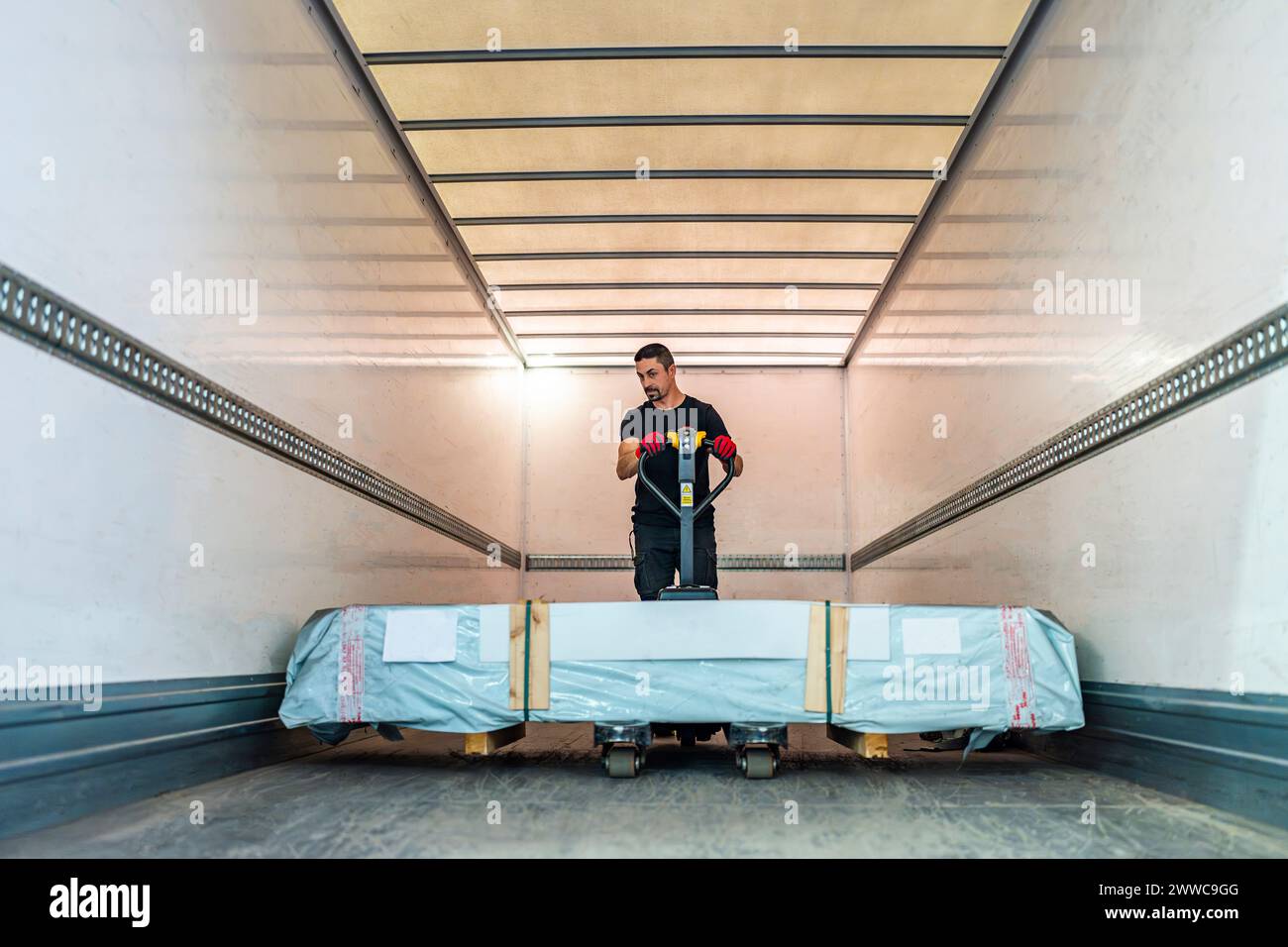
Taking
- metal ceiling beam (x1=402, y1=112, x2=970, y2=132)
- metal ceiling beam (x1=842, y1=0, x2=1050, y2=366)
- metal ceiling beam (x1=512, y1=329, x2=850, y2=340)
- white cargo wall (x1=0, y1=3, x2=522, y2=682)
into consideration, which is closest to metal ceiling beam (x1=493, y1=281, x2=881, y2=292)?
metal ceiling beam (x1=842, y1=0, x2=1050, y2=366)

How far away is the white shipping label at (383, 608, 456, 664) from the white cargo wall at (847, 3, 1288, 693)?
7.98 ft

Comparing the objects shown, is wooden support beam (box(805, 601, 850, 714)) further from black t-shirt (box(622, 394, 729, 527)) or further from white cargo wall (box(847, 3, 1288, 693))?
black t-shirt (box(622, 394, 729, 527))

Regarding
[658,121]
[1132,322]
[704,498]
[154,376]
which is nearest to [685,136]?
[658,121]

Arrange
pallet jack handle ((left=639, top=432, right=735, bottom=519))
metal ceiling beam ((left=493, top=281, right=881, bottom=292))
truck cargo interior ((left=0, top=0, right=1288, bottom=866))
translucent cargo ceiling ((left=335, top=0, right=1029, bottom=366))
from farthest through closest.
Result: 1. metal ceiling beam ((left=493, top=281, right=881, bottom=292))
2. translucent cargo ceiling ((left=335, top=0, right=1029, bottom=366))
3. pallet jack handle ((left=639, top=432, right=735, bottom=519))
4. truck cargo interior ((left=0, top=0, right=1288, bottom=866))

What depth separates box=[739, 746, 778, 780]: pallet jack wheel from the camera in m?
3.32

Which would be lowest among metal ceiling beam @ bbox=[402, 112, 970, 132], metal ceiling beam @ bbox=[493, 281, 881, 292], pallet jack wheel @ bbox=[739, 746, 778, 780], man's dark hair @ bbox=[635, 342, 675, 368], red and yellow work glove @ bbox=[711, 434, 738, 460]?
pallet jack wheel @ bbox=[739, 746, 778, 780]

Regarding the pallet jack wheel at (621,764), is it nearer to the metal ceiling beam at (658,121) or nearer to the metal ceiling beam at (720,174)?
the metal ceiling beam at (658,121)

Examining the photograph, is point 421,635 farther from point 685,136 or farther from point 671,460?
point 685,136

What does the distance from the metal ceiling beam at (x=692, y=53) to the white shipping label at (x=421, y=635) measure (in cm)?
281

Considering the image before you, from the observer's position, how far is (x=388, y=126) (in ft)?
16.9

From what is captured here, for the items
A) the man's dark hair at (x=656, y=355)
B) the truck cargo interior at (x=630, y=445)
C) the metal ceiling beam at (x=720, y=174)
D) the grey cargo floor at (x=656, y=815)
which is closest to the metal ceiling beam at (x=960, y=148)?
the truck cargo interior at (x=630, y=445)

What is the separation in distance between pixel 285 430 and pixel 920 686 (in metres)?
2.68

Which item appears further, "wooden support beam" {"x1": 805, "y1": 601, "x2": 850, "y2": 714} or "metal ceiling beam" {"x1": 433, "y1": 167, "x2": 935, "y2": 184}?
"metal ceiling beam" {"x1": 433, "y1": 167, "x2": 935, "y2": 184}

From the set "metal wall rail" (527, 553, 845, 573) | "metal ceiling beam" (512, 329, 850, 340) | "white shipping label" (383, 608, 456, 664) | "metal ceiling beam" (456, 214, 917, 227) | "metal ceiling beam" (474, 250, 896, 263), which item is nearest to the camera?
"white shipping label" (383, 608, 456, 664)
